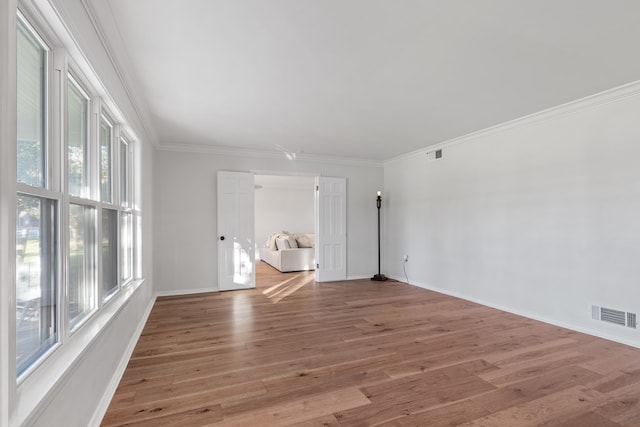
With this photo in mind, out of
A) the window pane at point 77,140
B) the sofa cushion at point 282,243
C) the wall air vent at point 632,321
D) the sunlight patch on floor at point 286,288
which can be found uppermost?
the window pane at point 77,140

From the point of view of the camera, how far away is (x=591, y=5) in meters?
1.87

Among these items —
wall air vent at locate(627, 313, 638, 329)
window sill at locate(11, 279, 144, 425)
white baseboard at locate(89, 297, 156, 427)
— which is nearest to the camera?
window sill at locate(11, 279, 144, 425)

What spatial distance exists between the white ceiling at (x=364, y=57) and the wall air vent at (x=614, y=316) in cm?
219

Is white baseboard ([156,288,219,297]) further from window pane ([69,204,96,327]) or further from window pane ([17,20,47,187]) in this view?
window pane ([17,20,47,187])

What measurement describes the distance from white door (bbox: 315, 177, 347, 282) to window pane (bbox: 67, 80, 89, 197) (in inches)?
167

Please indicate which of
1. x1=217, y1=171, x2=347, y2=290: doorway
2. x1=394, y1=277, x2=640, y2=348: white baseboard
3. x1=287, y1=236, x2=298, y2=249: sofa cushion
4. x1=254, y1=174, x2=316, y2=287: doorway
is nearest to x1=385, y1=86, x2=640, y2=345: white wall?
x1=394, y1=277, x2=640, y2=348: white baseboard

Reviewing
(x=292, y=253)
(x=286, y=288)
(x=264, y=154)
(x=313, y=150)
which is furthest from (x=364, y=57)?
(x=292, y=253)

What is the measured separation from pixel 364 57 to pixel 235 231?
3.78m

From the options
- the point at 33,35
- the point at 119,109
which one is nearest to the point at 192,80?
the point at 119,109

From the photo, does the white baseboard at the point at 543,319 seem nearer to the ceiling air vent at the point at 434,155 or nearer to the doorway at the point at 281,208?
the ceiling air vent at the point at 434,155

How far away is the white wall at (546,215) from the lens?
3064 millimetres

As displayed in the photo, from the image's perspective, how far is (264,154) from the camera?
5.64 m

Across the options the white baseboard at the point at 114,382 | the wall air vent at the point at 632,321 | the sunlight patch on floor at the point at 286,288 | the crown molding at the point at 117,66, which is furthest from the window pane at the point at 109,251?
the wall air vent at the point at 632,321

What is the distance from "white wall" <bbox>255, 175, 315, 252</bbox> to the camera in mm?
10016
